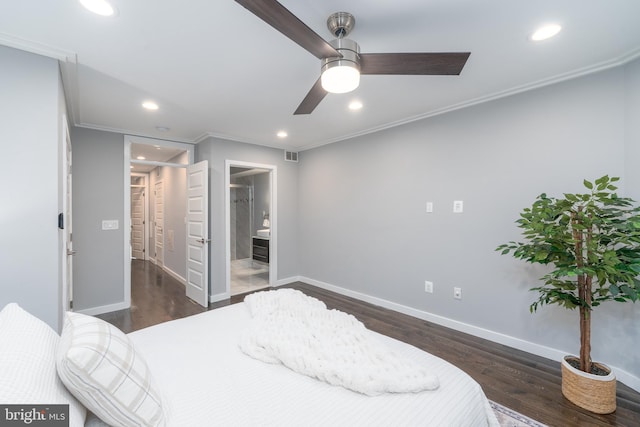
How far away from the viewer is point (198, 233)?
400 cm

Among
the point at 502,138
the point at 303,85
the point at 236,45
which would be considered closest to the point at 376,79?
the point at 303,85

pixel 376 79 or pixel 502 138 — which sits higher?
pixel 376 79

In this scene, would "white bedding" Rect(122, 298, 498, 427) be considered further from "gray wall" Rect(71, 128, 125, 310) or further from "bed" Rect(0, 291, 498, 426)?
"gray wall" Rect(71, 128, 125, 310)

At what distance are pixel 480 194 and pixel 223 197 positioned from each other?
3.37 m

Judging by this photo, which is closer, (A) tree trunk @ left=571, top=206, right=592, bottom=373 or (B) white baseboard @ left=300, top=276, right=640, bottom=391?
(A) tree trunk @ left=571, top=206, right=592, bottom=373

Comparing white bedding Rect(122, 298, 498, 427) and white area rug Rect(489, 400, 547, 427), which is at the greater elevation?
white bedding Rect(122, 298, 498, 427)

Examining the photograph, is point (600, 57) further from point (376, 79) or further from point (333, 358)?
point (333, 358)

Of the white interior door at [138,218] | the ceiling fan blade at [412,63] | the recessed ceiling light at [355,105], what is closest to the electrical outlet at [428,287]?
the recessed ceiling light at [355,105]

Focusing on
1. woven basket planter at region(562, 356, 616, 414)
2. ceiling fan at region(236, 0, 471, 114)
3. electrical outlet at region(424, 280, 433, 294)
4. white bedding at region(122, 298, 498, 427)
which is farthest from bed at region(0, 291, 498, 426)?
electrical outlet at region(424, 280, 433, 294)

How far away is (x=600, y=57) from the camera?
2.09 metres

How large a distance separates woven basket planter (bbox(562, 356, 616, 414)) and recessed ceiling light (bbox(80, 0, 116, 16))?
12.4ft

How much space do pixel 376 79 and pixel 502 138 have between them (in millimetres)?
1425

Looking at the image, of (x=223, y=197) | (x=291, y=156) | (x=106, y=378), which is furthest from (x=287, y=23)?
(x=291, y=156)

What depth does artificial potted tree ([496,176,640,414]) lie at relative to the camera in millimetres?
1733
